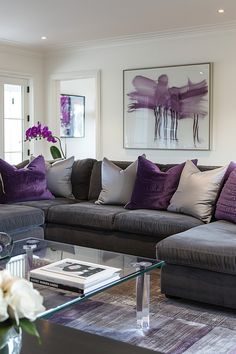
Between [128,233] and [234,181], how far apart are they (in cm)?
97

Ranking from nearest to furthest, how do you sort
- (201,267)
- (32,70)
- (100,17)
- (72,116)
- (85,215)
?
(201,267)
(85,215)
(100,17)
(32,70)
(72,116)

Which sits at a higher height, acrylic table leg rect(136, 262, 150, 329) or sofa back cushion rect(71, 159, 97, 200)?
sofa back cushion rect(71, 159, 97, 200)

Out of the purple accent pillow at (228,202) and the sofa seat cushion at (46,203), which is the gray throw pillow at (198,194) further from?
the sofa seat cushion at (46,203)

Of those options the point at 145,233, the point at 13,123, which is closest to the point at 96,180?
the point at 145,233

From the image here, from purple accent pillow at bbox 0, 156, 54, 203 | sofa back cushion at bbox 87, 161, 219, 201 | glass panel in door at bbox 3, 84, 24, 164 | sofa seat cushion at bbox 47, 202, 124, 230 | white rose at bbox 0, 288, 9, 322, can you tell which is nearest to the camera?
white rose at bbox 0, 288, 9, 322

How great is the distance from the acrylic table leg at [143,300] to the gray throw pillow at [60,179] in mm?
2356

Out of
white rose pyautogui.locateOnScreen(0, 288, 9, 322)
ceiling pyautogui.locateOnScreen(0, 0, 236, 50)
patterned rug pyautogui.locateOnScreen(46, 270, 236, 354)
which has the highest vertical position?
ceiling pyautogui.locateOnScreen(0, 0, 236, 50)

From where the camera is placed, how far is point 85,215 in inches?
Result: 169

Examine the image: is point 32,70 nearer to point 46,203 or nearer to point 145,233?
point 46,203

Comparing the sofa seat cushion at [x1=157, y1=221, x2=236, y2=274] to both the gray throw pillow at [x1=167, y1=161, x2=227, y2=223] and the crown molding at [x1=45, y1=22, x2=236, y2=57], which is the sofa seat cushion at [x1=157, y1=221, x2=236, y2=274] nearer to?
the gray throw pillow at [x1=167, y1=161, x2=227, y2=223]

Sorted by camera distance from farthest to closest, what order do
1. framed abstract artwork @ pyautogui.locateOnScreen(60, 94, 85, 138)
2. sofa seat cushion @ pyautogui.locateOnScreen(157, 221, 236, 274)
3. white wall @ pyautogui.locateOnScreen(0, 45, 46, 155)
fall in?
framed abstract artwork @ pyautogui.locateOnScreen(60, 94, 85, 138), white wall @ pyautogui.locateOnScreen(0, 45, 46, 155), sofa seat cushion @ pyautogui.locateOnScreen(157, 221, 236, 274)

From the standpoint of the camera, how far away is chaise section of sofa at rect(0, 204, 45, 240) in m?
3.99

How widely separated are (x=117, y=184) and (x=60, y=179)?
0.78 m

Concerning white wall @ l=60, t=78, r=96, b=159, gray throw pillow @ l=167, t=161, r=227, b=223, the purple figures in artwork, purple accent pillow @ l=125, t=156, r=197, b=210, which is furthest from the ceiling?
white wall @ l=60, t=78, r=96, b=159
